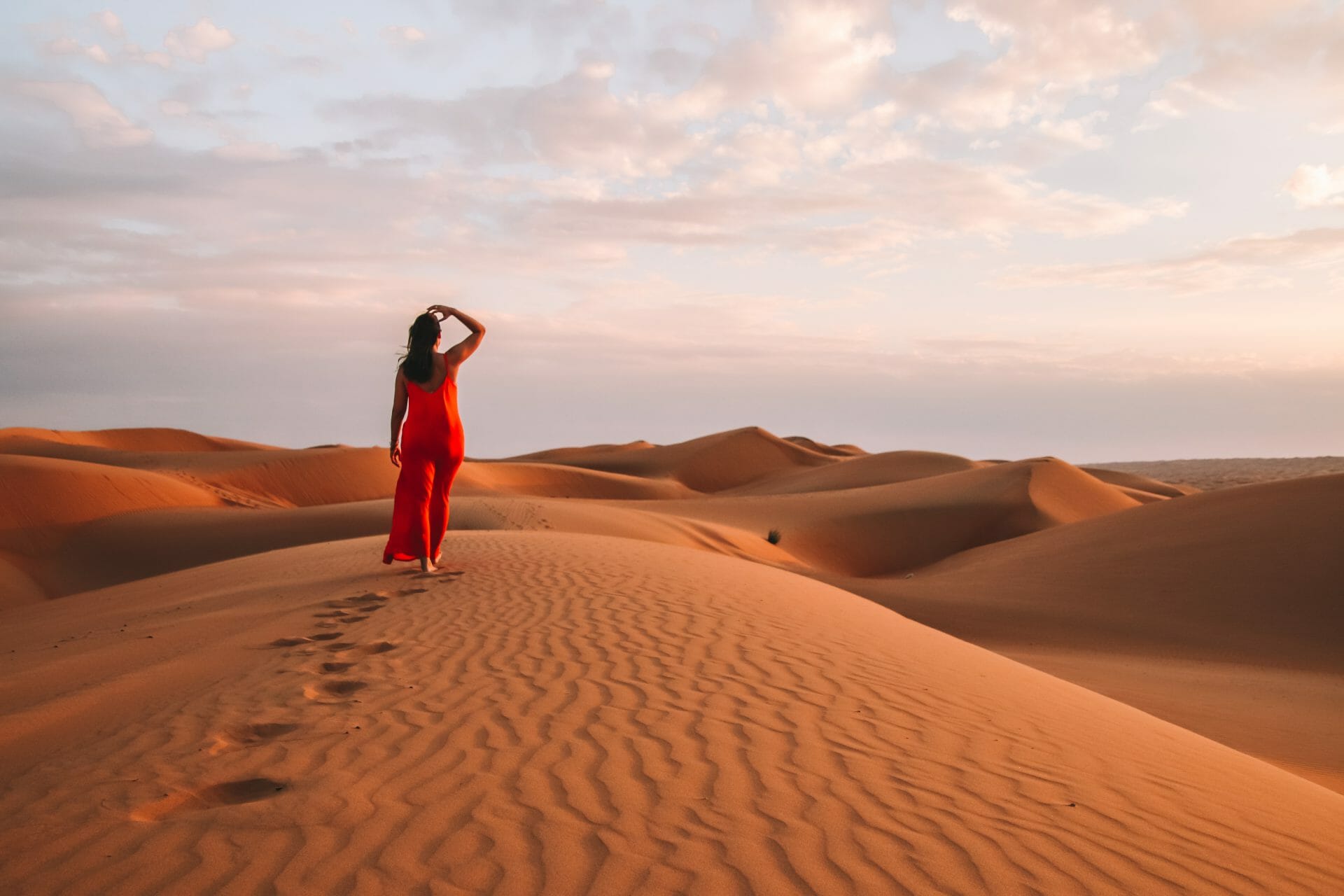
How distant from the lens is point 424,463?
28.1ft

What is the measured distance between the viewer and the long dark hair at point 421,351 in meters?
8.24

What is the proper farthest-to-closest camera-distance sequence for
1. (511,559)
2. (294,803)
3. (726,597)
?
(511,559), (726,597), (294,803)

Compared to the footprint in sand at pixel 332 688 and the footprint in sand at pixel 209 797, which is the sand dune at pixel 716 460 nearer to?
the footprint in sand at pixel 332 688

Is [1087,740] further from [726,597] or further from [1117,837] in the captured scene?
[726,597]

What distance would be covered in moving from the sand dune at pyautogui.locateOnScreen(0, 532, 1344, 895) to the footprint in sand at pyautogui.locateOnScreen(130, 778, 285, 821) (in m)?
0.01

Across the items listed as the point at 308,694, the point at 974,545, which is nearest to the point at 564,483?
the point at 974,545

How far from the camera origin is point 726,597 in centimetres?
834

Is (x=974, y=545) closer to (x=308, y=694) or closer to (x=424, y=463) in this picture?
(x=424, y=463)

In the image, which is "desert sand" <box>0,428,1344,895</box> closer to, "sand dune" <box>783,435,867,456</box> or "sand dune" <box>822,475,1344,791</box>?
"sand dune" <box>822,475,1344,791</box>

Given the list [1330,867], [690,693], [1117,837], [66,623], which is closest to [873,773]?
[1117,837]

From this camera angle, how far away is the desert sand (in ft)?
10.6

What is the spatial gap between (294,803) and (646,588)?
5.05 metres

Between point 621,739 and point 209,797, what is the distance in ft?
5.60

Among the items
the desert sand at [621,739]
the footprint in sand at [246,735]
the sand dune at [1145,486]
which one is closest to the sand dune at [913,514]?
the sand dune at [1145,486]
